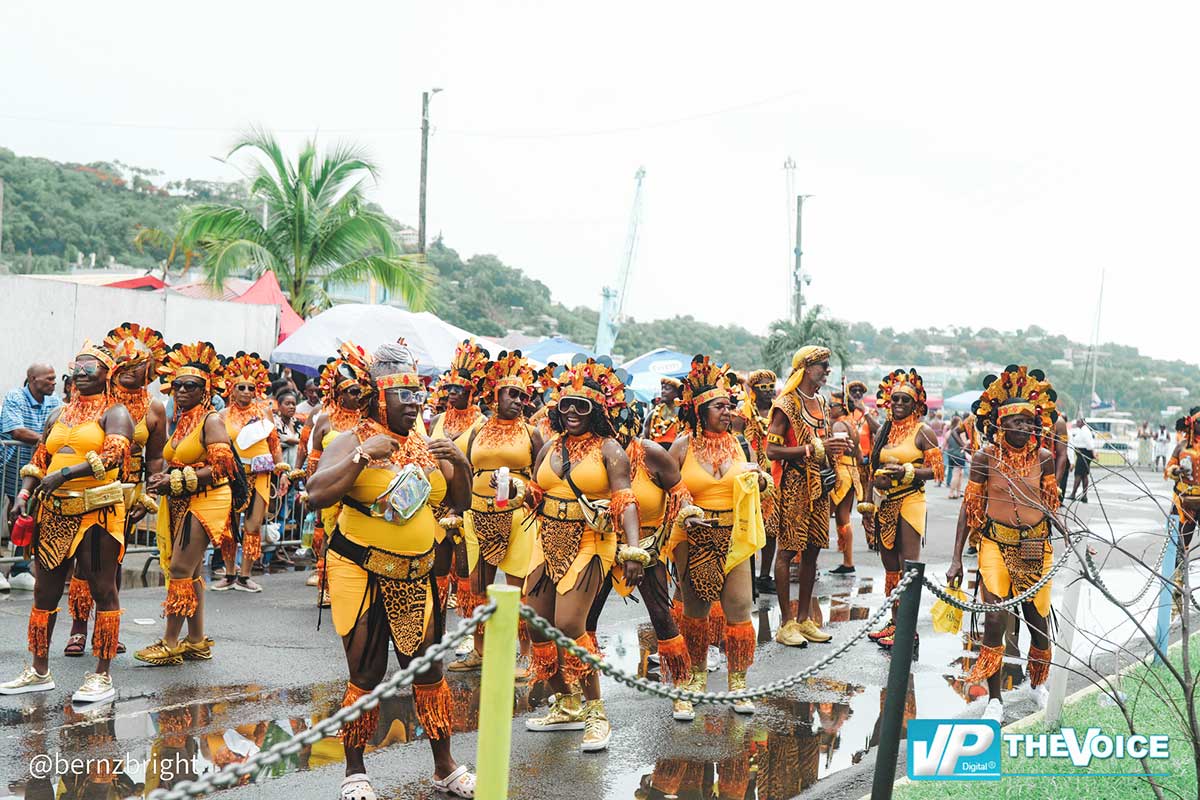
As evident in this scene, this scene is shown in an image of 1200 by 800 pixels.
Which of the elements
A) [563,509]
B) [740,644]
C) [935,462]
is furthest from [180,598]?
[935,462]

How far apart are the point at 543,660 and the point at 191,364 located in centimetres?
341

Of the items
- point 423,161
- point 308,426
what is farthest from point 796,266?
point 308,426

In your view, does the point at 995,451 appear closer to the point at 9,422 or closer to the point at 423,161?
the point at 9,422

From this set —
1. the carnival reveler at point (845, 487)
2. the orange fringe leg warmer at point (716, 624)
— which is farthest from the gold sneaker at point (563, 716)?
the carnival reveler at point (845, 487)

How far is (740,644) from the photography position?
734 cm

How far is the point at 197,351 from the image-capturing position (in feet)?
26.0

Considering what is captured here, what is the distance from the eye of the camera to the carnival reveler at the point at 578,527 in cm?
651

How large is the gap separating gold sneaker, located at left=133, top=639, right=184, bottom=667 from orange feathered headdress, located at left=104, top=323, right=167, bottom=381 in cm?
193

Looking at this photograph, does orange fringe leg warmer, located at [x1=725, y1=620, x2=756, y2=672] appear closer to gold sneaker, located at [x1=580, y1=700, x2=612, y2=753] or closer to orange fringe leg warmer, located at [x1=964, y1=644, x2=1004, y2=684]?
gold sneaker, located at [x1=580, y1=700, x2=612, y2=753]

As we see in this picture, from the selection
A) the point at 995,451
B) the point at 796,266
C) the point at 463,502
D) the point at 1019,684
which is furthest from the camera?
the point at 796,266

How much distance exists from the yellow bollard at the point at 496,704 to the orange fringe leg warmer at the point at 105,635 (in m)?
4.39

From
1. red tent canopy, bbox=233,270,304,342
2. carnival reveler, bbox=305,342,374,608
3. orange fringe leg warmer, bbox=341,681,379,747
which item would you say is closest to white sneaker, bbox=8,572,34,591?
carnival reveler, bbox=305,342,374,608

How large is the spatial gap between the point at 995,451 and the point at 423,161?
2107 cm

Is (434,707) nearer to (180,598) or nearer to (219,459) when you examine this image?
(180,598)
